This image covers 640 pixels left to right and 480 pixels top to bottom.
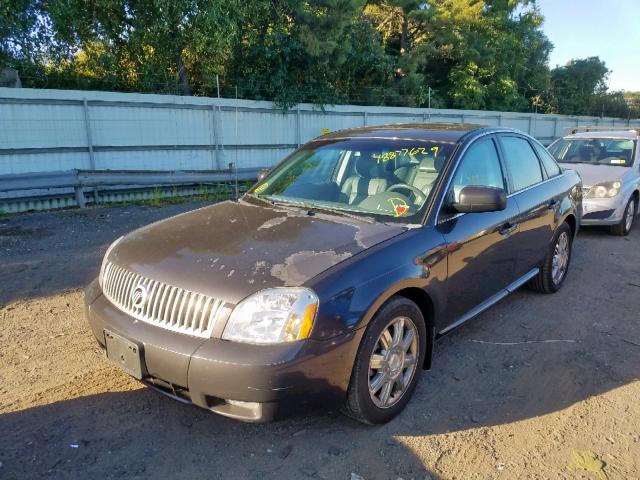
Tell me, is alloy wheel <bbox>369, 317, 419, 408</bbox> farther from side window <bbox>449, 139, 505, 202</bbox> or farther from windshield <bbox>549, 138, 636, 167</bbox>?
windshield <bbox>549, 138, 636, 167</bbox>

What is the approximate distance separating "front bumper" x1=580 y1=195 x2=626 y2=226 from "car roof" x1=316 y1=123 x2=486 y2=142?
4.28 meters

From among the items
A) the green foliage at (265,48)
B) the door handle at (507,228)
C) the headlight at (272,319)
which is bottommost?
the headlight at (272,319)

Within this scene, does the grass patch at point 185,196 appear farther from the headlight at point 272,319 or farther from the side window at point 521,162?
the headlight at point 272,319

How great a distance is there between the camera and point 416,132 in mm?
4035

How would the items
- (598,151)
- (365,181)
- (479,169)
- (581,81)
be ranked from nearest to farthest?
(365,181)
(479,169)
(598,151)
(581,81)

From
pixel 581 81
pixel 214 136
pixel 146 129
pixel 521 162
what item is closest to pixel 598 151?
pixel 521 162

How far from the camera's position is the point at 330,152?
4.16m

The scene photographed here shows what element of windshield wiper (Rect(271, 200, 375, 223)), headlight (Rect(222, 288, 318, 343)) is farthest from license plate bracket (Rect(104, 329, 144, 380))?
windshield wiper (Rect(271, 200, 375, 223))

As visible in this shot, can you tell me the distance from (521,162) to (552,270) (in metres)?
1.23

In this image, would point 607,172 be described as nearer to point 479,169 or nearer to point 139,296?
point 479,169

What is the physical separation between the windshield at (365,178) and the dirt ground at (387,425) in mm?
1247

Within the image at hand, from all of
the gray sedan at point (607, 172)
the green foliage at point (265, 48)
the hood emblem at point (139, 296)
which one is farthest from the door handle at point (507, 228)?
the green foliage at point (265, 48)

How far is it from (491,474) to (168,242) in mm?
2233

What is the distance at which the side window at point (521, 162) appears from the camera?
436 cm
